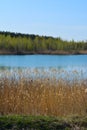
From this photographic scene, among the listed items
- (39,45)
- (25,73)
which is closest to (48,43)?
(39,45)

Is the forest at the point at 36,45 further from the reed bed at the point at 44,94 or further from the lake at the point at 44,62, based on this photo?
the reed bed at the point at 44,94

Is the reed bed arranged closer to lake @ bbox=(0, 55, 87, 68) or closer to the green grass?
the green grass

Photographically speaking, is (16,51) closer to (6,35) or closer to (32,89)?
(6,35)

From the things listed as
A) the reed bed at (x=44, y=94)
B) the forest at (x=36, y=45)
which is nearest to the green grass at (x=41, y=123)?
the reed bed at (x=44, y=94)

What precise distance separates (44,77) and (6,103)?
7.61 feet

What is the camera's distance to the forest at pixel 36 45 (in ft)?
297

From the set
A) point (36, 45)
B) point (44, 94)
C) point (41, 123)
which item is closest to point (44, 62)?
point (44, 94)

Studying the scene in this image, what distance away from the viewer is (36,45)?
96250mm

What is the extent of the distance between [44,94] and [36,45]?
86693 millimetres

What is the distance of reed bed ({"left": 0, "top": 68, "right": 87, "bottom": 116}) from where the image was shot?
921 centimetres

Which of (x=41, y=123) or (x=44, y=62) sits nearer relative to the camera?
(x=41, y=123)

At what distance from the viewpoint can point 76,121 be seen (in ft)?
23.1

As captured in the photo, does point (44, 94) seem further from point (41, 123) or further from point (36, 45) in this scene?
point (36, 45)

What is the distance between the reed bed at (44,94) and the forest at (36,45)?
72.9 metres
